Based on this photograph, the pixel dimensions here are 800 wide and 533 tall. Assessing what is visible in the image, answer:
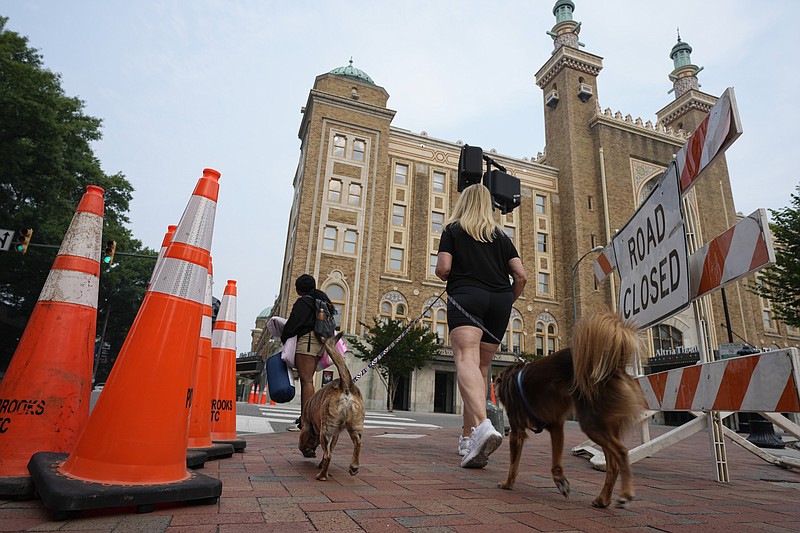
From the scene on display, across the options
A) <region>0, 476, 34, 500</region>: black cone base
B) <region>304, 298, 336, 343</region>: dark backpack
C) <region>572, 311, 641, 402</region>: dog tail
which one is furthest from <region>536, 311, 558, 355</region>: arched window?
<region>0, 476, 34, 500</region>: black cone base

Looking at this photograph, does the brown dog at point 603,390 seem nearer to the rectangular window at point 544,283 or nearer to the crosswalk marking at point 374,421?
the crosswalk marking at point 374,421

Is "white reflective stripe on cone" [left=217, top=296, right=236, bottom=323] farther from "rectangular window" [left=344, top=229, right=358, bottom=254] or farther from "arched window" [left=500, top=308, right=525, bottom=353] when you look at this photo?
"arched window" [left=500, top=308, right=525, bottom=353]

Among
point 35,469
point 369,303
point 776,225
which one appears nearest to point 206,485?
point 35,469

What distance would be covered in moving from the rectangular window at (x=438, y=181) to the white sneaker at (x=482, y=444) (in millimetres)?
31580

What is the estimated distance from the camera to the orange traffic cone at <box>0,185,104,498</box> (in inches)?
94.4

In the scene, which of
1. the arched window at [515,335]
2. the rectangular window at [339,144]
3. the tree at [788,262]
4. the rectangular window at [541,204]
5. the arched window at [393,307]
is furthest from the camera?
the rectangular window at [541,204]

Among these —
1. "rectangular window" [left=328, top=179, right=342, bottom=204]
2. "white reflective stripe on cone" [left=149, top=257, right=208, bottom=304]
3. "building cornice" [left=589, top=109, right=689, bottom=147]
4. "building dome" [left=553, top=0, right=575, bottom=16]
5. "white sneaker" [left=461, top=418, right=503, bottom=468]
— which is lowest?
"white sneaker" [left=461, top=418, right=503, bottom=468]

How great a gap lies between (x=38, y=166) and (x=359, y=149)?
1829 centimetres

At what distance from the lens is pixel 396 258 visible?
3247 cm

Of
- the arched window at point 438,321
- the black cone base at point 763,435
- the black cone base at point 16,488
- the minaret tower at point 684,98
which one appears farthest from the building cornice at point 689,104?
the black cone base at point 16,488

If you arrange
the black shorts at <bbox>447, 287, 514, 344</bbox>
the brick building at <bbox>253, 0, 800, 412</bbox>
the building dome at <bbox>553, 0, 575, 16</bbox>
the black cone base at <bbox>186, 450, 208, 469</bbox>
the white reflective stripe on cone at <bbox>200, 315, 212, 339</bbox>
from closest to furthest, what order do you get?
the black cone base at <bbox>186, 450, 208, 469</bbox>, the black shorts at <bbox>447, 287, 514, 344</bbox>, the white reflective stripe on cone at <bbox>200, 315, 212, 339</bbox>, the brick building at <bbox>253, 0, 800, 412</bbox>, the building dome at <bbox>553, 0, 575, 16</bbox>

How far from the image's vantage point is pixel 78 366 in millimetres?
2650

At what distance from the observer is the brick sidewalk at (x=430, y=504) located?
1866 millimetres

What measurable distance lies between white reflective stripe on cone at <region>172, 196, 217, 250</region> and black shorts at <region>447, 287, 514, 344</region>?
1.95 metres
